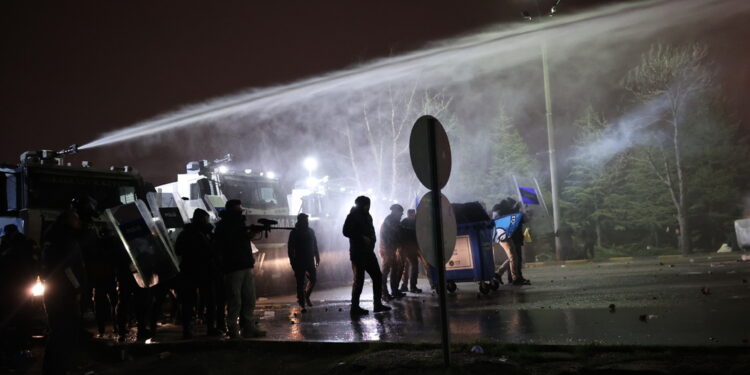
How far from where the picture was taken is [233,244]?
7797mm

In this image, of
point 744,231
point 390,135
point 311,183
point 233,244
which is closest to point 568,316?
point 233,244

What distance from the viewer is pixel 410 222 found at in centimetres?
1223

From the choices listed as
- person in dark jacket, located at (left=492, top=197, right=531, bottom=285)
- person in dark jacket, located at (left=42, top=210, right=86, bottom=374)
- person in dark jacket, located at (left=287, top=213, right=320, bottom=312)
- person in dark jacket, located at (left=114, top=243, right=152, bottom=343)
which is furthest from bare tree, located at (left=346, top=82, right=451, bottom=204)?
person in dark jacket, located at (left=42, top=210, right=86, bottom=374)

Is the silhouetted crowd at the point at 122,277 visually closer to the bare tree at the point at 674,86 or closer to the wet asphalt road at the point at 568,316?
the wet asphalt road at the point at 568,316

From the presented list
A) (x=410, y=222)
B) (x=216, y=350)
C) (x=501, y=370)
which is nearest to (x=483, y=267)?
(x=410, y=222)

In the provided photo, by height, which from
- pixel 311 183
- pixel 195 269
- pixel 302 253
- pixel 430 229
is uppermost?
pixel 311 183

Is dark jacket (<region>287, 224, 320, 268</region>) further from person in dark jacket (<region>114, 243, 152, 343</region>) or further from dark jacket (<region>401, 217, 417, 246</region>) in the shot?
person in dark jacket (<region>114, 243, 152, 343</region>)

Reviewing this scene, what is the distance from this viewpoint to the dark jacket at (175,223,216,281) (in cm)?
820

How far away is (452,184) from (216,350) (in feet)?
102

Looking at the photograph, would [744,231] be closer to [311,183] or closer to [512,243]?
[512,243]

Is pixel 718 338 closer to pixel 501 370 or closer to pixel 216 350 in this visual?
pixel 501 370

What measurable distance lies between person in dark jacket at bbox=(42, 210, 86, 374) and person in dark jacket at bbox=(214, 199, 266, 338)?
1.91 m

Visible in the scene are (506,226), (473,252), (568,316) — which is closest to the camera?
(568,316)

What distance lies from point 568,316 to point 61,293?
18.1 feet
